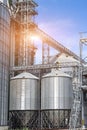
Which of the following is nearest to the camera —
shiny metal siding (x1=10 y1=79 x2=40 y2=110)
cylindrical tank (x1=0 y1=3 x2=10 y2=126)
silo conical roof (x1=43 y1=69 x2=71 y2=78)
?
cylindrical tank (x1=0 y1=3 x2=10 y2=126)

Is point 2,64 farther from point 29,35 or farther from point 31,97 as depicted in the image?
point 29,35

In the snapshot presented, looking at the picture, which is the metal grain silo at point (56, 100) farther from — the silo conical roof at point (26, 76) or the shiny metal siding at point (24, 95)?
the silo conical roof at point (26, 76)

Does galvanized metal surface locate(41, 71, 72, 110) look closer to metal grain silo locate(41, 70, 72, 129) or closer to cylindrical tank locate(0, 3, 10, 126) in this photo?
metal grain silo locate(41, 70, 72, 129)

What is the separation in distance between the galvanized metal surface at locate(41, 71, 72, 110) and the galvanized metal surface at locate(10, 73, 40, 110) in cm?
147

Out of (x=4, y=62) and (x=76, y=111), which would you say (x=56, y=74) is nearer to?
(x=76, y=111)

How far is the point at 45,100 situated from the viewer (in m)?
59.1

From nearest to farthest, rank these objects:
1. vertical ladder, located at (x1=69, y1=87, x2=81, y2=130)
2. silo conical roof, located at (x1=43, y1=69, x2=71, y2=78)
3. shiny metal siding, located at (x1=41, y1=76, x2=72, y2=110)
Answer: vertical ladder, located at (x1=69, y1=87, x2=81, y2=130), shiny metal siding, located at (x1=41, y1=76, x2=72, y2=110), silo conical roof, located at (x1=43, y1=69, x2=71, y2=78)

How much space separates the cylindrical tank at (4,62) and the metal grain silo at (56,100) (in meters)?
6.87

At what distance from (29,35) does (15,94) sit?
1914cm

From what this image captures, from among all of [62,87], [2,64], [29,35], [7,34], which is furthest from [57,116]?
[29,35]

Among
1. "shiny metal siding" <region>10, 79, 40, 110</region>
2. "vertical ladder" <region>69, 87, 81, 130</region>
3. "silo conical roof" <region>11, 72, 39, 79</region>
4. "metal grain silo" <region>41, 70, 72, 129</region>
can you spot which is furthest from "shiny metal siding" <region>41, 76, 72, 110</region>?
"silo conical roof" <region>11, 72, 39, 79</region>

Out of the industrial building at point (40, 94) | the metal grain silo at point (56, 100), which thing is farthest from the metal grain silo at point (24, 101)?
the metal grain silo at point (56, 100)

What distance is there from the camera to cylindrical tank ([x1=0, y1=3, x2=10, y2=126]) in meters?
58.6

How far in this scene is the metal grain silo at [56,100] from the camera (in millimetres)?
57594
